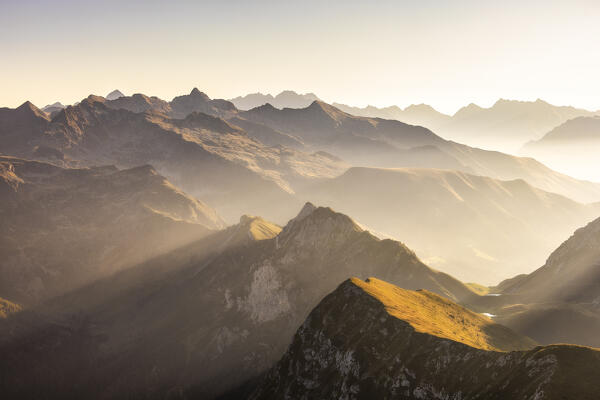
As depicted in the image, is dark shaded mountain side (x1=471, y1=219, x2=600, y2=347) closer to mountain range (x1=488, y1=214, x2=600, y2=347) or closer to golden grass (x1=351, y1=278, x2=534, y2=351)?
mountain range (x1=488, y1=214, x2=600, y2=347)

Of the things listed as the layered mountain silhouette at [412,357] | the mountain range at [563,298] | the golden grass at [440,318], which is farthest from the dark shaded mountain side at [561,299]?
the layered mountain silhouette at [412,357]

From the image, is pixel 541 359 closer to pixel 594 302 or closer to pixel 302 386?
pixel 302 386

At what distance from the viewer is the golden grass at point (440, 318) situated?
282ft

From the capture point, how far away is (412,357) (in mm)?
74875

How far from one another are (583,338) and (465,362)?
76.3 m

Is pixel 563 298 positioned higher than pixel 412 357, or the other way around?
pixel 563 298

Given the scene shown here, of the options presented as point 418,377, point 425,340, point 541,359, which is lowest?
point 418,377

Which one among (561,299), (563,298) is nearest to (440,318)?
(561,299)

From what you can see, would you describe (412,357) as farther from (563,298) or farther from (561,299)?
(563,298)

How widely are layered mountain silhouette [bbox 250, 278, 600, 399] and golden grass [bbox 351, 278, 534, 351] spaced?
0.35 m

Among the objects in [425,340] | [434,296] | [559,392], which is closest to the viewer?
[559,392]

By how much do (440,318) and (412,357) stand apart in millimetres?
24470

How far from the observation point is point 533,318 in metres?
130

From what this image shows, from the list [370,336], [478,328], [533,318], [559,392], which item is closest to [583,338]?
[533,318]
